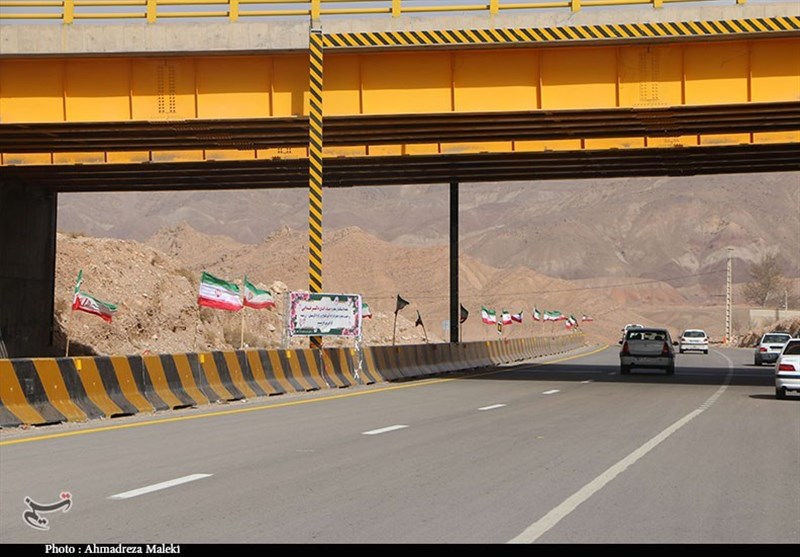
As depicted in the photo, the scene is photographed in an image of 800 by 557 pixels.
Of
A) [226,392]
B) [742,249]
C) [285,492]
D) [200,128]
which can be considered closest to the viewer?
[285,492]

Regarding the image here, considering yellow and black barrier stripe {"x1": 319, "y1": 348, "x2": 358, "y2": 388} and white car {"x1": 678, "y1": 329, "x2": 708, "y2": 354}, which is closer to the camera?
yellow and black barrier stripe {"x1": 319, "y1": 348, "x2": 358, "y2": 388}

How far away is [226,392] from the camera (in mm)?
21953

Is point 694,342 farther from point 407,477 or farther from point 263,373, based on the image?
point 407,477

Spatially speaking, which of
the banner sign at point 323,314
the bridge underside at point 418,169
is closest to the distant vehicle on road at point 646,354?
the bridge underside at point 418,169

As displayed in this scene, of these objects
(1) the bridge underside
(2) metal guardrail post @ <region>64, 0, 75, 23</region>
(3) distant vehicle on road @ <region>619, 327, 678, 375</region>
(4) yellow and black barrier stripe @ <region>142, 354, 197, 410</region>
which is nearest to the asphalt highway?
(4) yellow and black barrier stripe @ <region>142, 354, 197, 410</region>

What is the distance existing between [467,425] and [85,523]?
9320mm

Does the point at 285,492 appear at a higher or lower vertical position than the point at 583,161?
lower

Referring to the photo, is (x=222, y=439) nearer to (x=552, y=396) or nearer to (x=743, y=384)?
(x=552, y=396)

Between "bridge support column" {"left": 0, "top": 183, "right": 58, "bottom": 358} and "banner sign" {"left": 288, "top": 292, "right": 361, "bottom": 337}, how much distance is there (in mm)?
12891

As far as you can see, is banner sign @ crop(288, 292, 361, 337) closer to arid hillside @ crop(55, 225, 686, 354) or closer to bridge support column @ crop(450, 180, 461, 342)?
arid hillside @ crop(55, 225, 686, 354)

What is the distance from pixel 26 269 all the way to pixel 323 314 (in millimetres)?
14593

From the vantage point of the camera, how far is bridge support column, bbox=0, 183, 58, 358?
3769 centimetres

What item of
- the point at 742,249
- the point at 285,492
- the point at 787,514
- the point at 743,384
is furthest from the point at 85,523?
the point at 742,249

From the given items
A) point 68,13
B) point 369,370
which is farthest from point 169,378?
point 68,13
